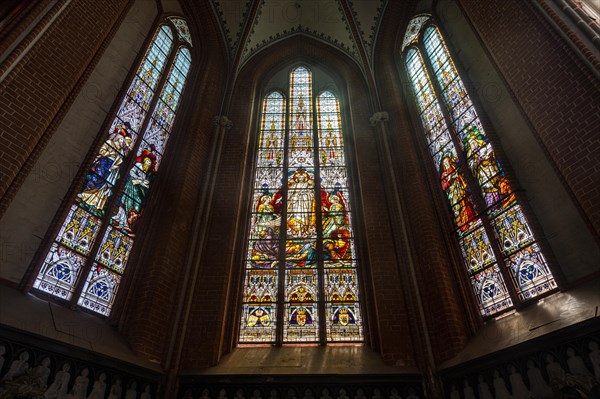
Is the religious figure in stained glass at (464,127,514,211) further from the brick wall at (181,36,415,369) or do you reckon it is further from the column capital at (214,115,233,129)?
the column capital at (214,115,233,129)

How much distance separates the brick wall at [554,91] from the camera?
4824 millimetres

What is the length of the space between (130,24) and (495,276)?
8.22 meters

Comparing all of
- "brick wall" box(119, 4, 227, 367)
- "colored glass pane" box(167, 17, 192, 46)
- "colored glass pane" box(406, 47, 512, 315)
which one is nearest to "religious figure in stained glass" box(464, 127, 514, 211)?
"colored glass pane" box(406, 47, 512, 315)

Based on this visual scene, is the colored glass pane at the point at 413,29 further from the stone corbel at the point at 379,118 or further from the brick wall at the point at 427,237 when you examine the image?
the stone corbel at the point at 379,118

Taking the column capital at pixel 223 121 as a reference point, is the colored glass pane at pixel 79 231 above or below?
below

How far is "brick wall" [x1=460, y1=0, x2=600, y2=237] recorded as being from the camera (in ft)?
15.8

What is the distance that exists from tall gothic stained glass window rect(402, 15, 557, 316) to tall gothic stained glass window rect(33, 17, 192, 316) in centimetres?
579

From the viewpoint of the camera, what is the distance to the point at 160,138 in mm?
8180

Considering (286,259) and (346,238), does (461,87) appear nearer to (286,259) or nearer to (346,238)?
(346,238)

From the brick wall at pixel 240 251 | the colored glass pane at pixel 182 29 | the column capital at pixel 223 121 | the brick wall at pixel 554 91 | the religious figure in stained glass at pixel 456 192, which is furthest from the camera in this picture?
the colored glass pane at pixel 182 29

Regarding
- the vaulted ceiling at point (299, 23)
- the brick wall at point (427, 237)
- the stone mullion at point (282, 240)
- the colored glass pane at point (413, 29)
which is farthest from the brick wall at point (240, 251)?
the colored glass pane at point (413, 29)

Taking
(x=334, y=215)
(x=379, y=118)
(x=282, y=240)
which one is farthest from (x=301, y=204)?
(x=379, y=118)

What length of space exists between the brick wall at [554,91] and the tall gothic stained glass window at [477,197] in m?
1.00

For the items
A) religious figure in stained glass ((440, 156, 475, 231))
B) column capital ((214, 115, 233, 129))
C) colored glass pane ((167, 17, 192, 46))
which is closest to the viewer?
religious figure in stained glass ((440, 156, 475, 231))
